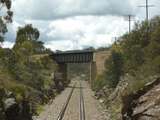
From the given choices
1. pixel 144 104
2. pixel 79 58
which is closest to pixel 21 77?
pixel 144 104

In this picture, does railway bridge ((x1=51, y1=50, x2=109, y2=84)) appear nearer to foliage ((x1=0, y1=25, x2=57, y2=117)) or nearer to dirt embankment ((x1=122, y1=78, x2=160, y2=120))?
foliage ((x1=0, y1=25, x2=57, y2=117))

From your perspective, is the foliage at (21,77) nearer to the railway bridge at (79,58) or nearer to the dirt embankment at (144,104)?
the dirt embankment at (144,104)

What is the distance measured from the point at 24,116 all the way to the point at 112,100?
20.7 metres

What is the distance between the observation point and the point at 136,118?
25438 millimetres

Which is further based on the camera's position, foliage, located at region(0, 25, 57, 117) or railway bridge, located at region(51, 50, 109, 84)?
railway bridge, located at region(51, 50, 109, 84)

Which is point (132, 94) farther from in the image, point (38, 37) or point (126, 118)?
point (38, 37)

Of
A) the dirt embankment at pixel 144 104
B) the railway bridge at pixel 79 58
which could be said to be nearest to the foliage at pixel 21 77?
the dirt embankment at pixel 144 104

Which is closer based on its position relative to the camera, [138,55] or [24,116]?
[24,116]

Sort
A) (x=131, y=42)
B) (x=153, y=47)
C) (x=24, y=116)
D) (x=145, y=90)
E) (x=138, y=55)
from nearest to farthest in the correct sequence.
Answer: (x=145, y=90), (x=24, y=116), (x=153, y=47), (x=138, y=55), (x=131, y=42)

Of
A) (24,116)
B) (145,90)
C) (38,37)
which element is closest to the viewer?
(145,90)

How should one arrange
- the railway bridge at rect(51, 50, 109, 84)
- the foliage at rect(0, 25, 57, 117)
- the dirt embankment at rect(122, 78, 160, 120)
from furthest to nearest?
the railway bridge at rect(51, 50, 109, 84) < the foliage at rect(0, 25, 57, 117) < the dirt embankment at rect(122, 78, 160, 120)

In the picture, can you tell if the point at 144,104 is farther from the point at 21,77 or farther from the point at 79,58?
the point at 79,58

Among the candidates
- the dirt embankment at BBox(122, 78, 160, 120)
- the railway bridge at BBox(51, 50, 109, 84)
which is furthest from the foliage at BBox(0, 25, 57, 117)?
the railway bridge at BBox(51, 50, 109, 84)

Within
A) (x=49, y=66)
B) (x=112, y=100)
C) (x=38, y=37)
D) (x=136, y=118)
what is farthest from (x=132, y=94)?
(x=38, y=37)
